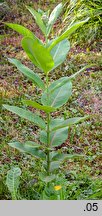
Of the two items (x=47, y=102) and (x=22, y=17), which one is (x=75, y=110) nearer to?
(x=47, y=102)

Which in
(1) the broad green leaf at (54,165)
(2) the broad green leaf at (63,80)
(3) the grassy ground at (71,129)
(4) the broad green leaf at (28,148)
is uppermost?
(2) the broad green leaf at (63,80)

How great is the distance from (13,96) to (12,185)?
2.12m

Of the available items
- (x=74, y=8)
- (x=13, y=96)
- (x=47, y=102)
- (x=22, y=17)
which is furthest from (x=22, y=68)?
(x=22, y=17)

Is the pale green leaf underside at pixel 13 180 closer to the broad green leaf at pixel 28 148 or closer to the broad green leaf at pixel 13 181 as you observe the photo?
the broad green leaf at pixel 13 181

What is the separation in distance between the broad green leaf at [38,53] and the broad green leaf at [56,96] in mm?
239

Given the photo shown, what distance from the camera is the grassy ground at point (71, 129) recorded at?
12.5 feet

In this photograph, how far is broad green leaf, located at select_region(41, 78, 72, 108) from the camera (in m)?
3.15

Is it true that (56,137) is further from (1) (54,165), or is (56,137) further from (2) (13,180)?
(2) (13,180)

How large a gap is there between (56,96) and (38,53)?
502 mm

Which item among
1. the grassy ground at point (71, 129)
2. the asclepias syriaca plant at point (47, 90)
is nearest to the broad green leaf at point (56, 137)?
the asclepias syriaca plant at point (47, 90)

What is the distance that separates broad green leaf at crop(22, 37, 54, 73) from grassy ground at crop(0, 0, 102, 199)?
3.45ft

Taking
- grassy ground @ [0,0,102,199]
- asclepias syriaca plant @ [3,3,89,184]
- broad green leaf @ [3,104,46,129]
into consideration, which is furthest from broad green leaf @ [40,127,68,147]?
grassy ground @ [0,0,102,199]

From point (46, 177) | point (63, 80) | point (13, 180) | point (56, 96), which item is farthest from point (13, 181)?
point (63, 80)

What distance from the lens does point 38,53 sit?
282 centimetres
